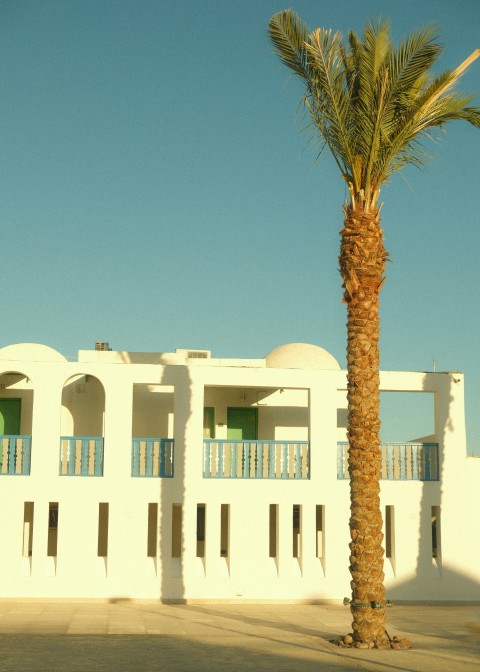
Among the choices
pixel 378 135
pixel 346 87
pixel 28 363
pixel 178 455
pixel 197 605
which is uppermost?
pixel 346 87

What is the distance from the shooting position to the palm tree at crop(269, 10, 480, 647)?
15125 mm

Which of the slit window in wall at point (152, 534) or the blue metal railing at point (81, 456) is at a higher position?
the blue metal railing at point (81, 456)

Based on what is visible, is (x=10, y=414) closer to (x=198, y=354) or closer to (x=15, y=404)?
(x=15, y=404)

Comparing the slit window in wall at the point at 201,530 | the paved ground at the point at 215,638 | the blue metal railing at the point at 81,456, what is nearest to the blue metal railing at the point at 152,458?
the blue metal railing at the point at 81,456

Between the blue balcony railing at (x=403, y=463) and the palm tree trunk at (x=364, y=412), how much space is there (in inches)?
309

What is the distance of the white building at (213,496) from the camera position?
2189cm

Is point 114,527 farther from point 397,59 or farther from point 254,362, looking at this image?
point 397,59

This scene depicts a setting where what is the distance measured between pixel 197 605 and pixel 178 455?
3.58 m

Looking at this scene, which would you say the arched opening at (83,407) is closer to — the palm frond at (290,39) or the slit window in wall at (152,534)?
the slit window in wall at (152,534)

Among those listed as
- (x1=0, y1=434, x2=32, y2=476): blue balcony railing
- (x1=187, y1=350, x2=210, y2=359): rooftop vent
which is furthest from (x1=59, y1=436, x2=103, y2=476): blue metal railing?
(x1=187, y1=350, x2=210, y2=359): rooftop vent

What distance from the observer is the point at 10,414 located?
2536 centimetres

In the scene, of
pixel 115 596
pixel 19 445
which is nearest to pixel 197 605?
pixel 115 596

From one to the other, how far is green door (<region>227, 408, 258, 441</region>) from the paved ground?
5.84 meters

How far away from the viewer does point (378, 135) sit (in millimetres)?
15508
